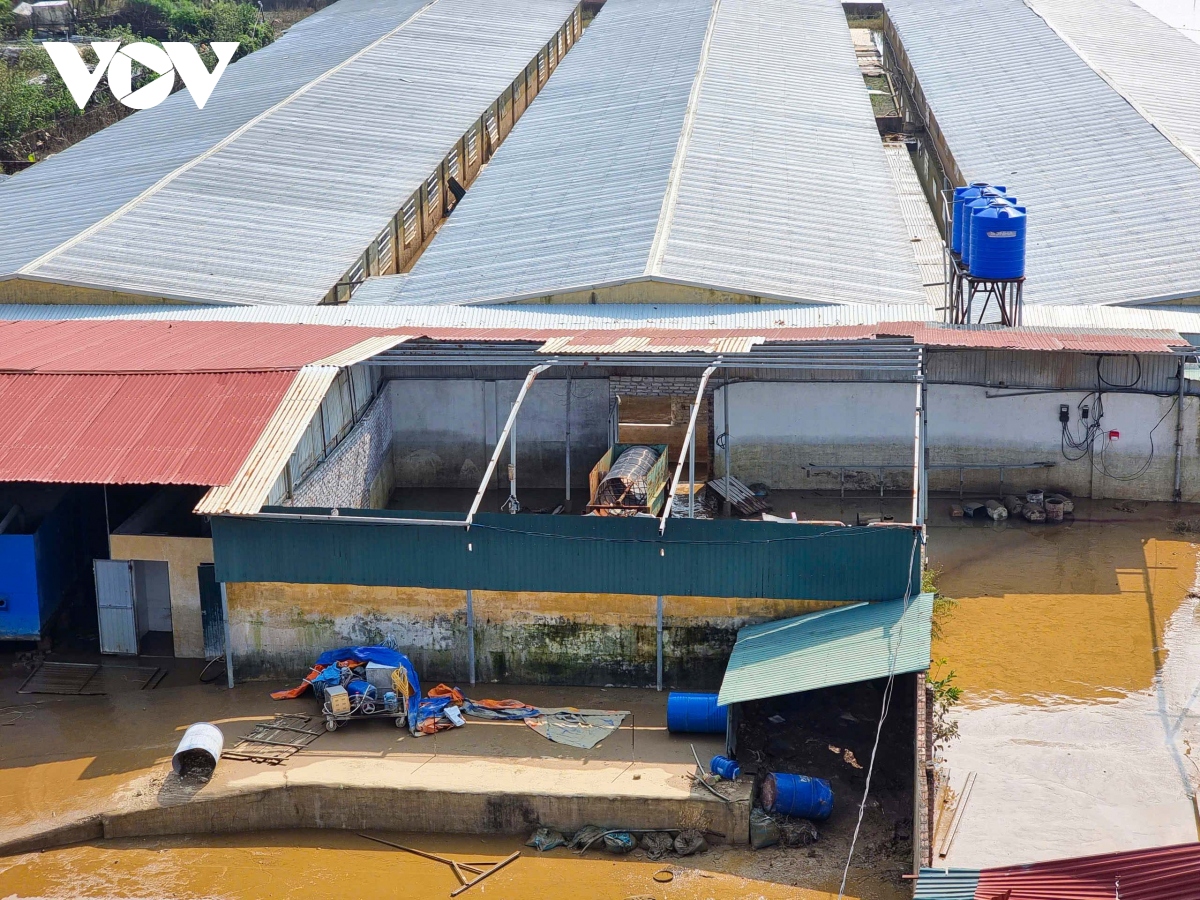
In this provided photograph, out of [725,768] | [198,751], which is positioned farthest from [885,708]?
[198,751]

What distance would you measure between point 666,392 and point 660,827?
11.9m

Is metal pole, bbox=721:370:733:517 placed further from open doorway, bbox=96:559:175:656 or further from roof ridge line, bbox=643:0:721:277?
open doorway, bbox=96:559:175:656

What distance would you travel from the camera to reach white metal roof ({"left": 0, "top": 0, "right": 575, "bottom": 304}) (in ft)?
108

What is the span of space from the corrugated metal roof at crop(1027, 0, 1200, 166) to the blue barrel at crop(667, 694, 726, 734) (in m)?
23.8

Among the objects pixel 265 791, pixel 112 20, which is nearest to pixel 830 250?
pixel 265 791

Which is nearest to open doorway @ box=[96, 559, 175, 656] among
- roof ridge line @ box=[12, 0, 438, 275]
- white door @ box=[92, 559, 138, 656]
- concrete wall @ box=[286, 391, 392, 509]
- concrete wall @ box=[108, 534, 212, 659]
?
white door @ box=[92, 559, 138, 656]

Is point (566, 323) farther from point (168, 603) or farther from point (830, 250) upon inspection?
point (168, 603)

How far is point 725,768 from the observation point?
1903cm

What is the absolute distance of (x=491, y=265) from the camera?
33.3m

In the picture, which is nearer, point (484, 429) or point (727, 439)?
point (727, 439)

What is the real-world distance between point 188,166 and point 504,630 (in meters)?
22.1

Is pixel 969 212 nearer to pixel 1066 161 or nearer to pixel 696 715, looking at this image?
pixel 1066 161

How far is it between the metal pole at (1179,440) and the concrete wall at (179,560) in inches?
742

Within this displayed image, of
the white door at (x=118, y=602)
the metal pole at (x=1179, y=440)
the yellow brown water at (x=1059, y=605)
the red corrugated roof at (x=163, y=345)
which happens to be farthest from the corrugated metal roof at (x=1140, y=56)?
the white door at (x=118, y=602)
